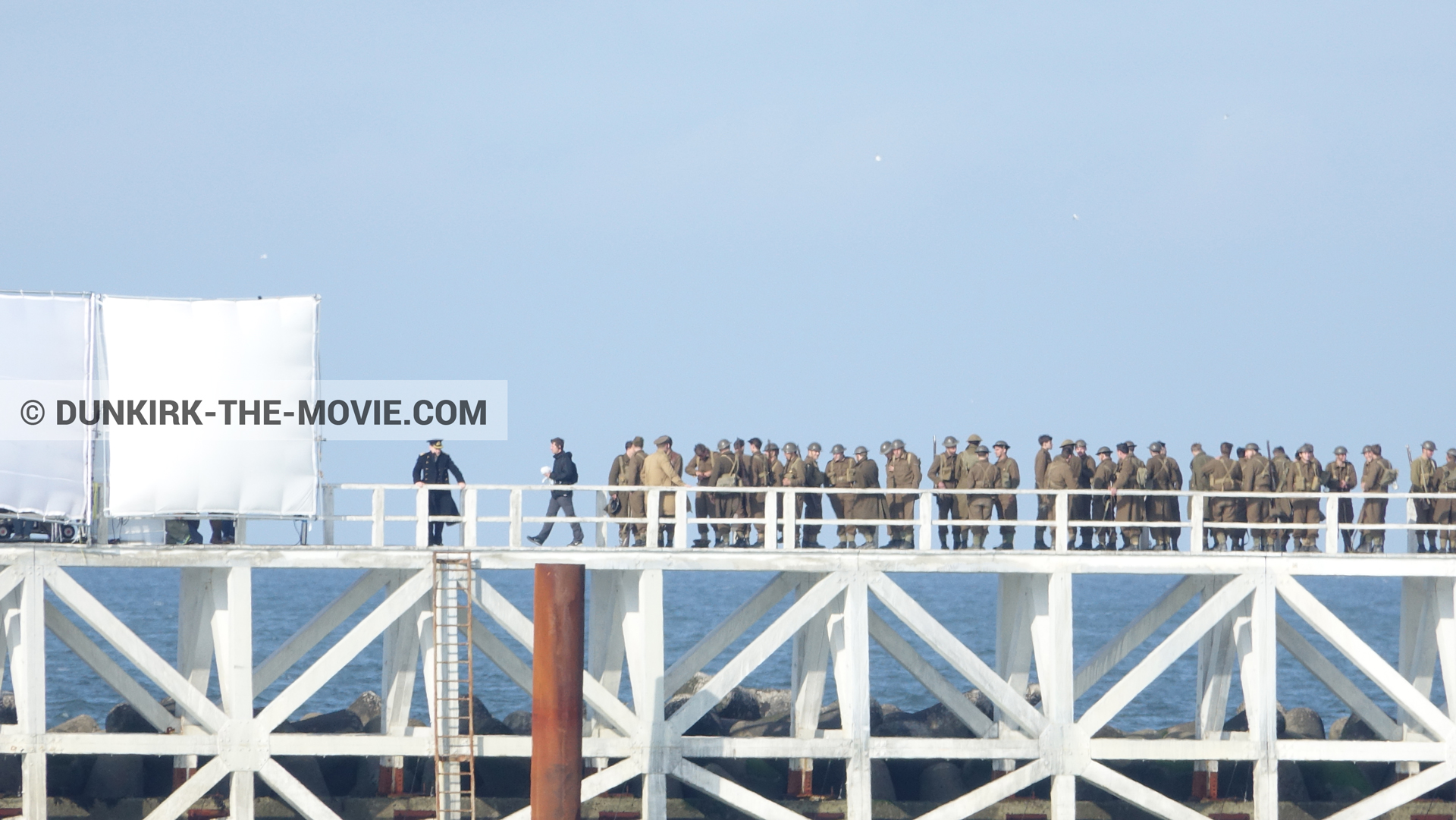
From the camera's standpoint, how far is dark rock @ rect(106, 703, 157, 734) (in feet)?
85.4

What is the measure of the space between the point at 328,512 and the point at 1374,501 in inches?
609

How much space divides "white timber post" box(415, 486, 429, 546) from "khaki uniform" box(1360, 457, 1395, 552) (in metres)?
13.8

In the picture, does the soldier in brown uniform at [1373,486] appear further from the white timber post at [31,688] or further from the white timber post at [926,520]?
the white timber post at [31,688]

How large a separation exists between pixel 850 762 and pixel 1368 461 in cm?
931

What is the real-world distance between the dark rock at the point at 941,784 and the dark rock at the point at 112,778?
1179cm

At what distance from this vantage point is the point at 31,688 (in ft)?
72.4

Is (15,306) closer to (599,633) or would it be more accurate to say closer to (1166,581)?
(599,633)

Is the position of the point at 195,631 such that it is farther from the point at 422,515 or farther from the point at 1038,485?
the point at 1038,485

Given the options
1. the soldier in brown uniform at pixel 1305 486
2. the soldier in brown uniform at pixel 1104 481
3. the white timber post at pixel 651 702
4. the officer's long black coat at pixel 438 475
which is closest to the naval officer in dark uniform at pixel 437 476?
the officer's long black coat at pixel 438 475

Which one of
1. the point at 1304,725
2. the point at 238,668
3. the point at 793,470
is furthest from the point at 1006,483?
the point at 238,668

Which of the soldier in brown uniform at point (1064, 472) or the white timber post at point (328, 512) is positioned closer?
the white timber post at point (328, 512)

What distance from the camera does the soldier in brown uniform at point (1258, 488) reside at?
83.4 ft

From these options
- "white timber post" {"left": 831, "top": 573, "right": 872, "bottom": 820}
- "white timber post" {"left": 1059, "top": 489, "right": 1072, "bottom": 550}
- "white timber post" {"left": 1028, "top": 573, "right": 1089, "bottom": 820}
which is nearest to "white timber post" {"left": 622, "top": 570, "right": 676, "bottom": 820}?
"white timber post" {"left": 831, "top": 573, "right": 872, "bottom": 820}

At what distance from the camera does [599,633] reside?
80.6 feet
